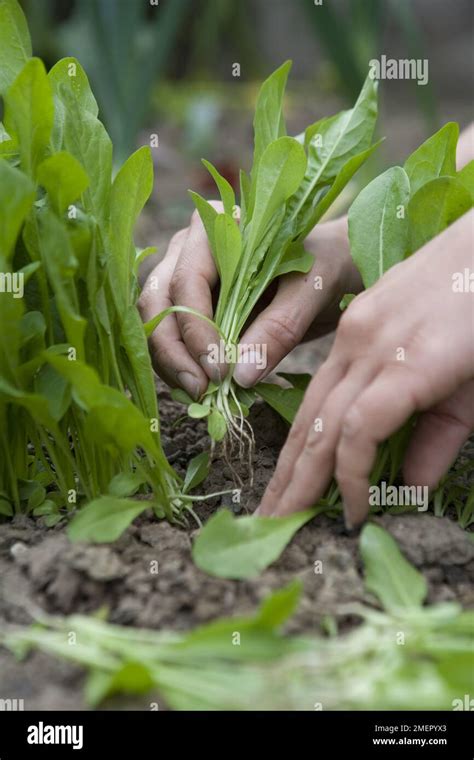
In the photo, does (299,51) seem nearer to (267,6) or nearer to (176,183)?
(267,6)

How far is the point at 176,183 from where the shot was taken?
3.39 metres

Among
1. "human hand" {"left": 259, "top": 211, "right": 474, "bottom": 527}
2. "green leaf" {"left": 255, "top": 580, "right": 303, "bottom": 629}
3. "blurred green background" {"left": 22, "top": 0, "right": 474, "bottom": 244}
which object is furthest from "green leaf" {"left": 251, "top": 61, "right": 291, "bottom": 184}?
"blurred green background" {"left": 22, "top": 0, "right": 474, "bottom": 244}

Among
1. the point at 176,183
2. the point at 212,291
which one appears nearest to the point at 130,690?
the point at 212,291

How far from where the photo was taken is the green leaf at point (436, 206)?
3.22 feet

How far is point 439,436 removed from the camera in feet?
3.17

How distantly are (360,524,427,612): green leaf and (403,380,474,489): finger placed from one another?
0.12 meters

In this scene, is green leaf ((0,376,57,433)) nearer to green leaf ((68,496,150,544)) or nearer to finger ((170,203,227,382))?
green leaf ((68,496,150,544))

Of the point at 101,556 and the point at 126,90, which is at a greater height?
the point at 126,90

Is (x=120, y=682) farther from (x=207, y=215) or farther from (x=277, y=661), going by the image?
(x=207, y=215)

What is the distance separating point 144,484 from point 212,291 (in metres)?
0.30

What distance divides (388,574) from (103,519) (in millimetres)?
280

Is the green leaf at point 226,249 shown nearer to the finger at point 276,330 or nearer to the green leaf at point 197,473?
the finger at point 276,330

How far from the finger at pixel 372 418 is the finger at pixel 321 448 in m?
0.01

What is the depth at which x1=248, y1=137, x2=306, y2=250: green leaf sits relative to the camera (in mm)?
1037
